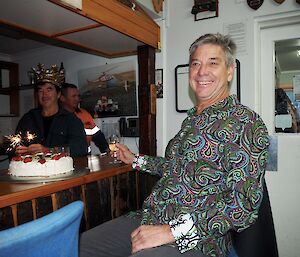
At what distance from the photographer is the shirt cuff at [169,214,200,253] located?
968mm

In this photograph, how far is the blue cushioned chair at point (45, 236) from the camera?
1.60ft

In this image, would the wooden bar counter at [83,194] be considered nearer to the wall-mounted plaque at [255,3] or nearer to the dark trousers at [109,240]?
the dark trousers at [109,240]

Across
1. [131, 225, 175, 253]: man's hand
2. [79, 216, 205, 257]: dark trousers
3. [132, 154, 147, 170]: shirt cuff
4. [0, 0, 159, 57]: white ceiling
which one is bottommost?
[79, 216, 205, 257]: dark trousers

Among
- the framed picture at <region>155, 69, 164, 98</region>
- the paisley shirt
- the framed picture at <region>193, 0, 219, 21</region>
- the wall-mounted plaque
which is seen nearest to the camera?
the paisley shirt

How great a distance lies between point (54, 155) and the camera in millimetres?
1439

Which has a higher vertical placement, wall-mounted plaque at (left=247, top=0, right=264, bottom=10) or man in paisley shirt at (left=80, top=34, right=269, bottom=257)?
wall-mounted plaque at (left=247, top=0, right=264, bottom=10)

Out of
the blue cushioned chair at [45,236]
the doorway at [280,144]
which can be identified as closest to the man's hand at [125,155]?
the blue cushioned chair at [45,236]

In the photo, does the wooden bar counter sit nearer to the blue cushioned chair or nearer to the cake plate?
the cake plate

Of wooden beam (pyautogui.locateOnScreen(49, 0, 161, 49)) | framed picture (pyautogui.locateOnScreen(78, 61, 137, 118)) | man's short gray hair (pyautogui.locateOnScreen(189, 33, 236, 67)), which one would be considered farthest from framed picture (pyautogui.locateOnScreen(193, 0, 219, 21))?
man's short gray hair (pyautogui.locateOnScreen(189, 33, 236, 67))

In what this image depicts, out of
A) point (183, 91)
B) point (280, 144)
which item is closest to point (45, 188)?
point (183, 91)

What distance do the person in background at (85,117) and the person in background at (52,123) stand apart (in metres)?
0.56

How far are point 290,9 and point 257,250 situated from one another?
175 centimetres

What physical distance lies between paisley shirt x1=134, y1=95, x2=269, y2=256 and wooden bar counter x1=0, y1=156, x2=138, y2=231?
1.17 feet

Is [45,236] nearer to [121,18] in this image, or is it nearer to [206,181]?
[206,181]
